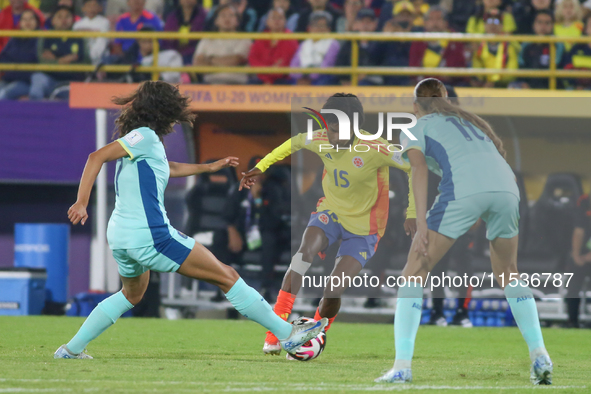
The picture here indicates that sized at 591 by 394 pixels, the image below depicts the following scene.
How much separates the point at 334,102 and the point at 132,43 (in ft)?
21.3

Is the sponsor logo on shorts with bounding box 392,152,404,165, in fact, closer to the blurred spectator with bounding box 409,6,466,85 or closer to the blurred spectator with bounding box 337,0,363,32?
the blurred spectator with bounding box 409,6,466,85

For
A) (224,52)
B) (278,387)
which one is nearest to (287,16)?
(224,52)

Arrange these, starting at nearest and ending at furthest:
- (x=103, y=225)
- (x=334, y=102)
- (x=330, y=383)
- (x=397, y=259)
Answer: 1. (x=330, y=383)
2. (x=334, y=102)
3. (x=397, y=259)
4. (x=103, y=225)

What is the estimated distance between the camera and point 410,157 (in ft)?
16.8

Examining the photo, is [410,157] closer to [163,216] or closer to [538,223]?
[163,216]

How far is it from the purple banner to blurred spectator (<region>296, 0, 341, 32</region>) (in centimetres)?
343

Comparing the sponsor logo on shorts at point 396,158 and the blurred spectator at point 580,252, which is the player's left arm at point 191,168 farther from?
the blurred spectator at point 580,252

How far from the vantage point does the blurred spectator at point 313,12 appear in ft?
43.1

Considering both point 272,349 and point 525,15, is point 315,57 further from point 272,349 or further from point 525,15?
point 272,349

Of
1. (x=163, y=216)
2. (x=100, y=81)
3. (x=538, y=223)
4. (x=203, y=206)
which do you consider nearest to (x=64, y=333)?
(x=163, y=216)

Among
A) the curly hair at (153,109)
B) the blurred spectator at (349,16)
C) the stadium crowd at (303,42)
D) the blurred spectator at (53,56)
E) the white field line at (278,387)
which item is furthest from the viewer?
the blurred spectator at (349,16)

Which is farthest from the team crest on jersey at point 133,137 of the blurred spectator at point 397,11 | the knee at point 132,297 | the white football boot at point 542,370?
the blurred spectator at point 397,11

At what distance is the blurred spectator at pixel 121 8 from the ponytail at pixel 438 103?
948 cm

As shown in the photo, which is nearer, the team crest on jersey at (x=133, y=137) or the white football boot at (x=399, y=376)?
the white football boot at (x=399, y=376)
